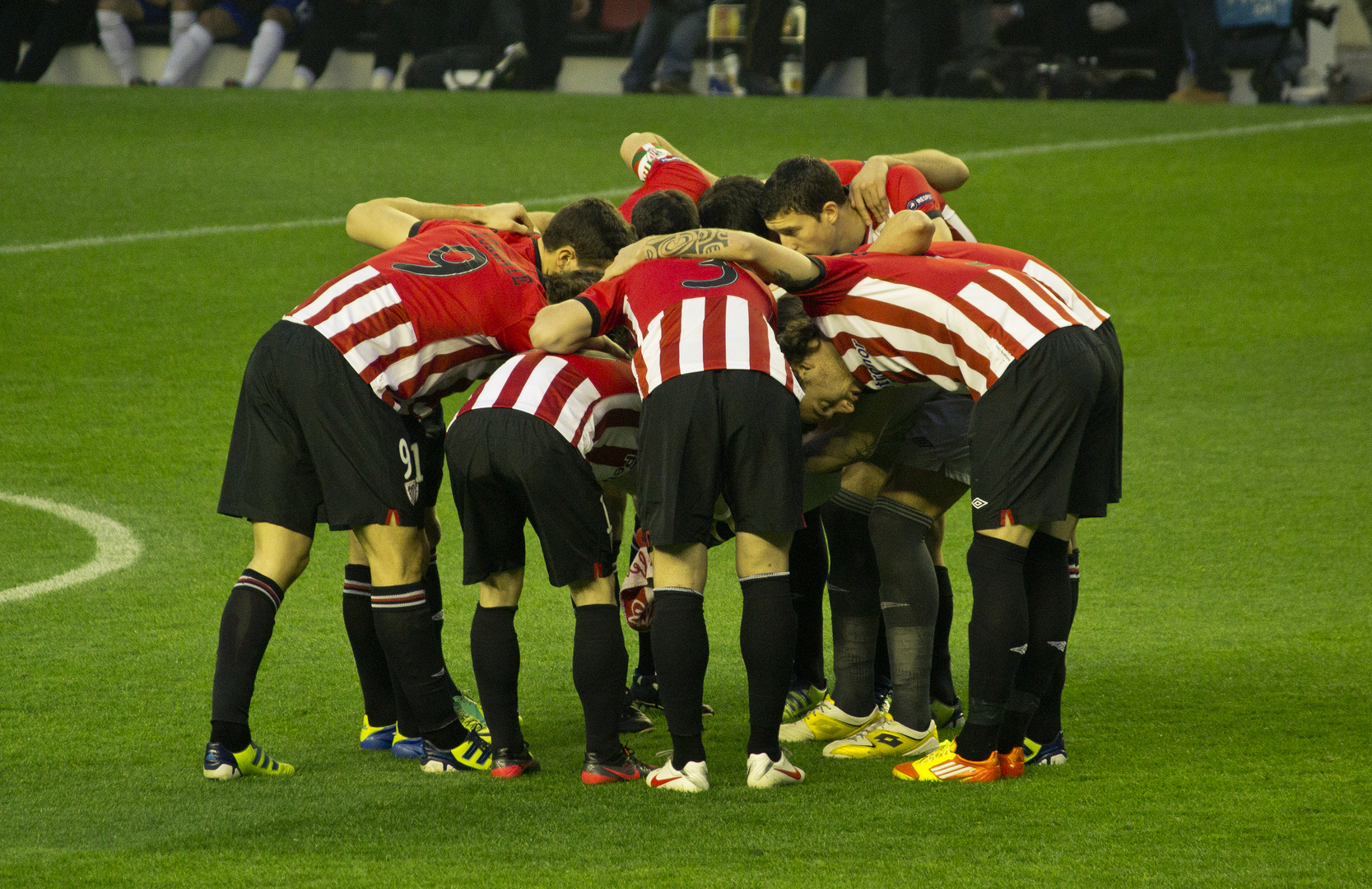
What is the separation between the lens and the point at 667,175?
225 inches

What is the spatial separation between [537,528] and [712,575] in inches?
107

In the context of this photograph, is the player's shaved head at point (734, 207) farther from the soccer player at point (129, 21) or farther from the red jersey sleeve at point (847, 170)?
the soccer player at point (129, 21)

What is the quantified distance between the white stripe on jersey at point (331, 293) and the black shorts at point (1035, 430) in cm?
168

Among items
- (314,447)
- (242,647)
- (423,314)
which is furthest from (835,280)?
(242,647)

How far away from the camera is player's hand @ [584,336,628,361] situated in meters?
4.30

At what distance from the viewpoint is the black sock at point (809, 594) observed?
4.89m

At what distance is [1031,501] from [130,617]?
3.52 m

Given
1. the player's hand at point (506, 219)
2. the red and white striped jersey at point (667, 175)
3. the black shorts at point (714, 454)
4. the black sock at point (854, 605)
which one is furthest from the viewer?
the red and white striped jersey at point (667, 175)

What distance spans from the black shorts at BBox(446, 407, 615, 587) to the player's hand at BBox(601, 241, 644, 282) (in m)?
0.50

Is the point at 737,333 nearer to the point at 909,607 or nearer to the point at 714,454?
the point at 714,454

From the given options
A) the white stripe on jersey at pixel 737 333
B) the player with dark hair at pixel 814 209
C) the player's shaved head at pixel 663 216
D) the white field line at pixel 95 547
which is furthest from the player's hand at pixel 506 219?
the white field line at pixel 95 547

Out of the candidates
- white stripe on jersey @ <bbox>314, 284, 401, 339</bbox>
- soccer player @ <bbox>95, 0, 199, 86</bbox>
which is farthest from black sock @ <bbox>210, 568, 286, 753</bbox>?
soccer player @ <bbox>95, 0, 199, 86</bbox>

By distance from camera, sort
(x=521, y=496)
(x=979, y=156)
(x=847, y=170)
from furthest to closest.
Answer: (x=979, y=156) < (x=847, y=170) < (x=521, y=496)

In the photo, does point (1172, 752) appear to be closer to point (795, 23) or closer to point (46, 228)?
point (46, 228)
